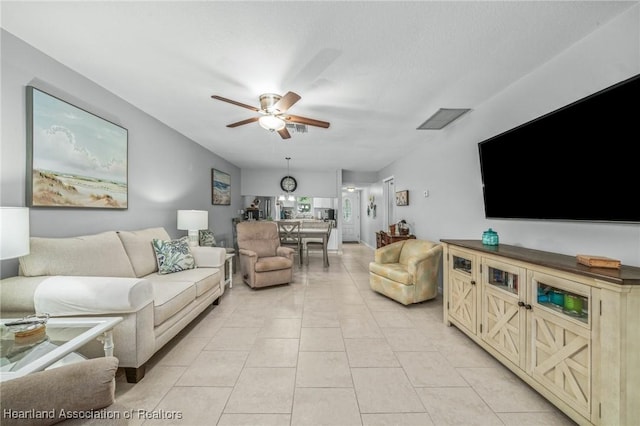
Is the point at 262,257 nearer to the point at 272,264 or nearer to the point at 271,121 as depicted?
the point at 272,264

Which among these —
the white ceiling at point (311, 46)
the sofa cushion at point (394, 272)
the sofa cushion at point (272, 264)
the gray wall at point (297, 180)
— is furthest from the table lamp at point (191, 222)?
the gray wall at point (297, 180)

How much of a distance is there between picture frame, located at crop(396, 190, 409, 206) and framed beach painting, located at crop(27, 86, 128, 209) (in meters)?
4.52

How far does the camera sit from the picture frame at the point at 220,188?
511 cm

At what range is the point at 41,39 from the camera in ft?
5.91

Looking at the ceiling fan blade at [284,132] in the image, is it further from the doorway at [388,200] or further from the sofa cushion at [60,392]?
the doorway at [388,200]

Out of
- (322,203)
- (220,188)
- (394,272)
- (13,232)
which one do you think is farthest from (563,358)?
(322,203)

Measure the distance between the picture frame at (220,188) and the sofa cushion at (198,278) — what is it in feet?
8.16

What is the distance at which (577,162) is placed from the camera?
1.63 m

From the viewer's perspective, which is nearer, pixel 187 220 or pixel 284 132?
pixel 284 132

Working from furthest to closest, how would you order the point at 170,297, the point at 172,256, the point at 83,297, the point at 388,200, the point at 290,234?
the point at 388,200 < the point at 290,234 < the point at 172,256 < the point at 170,297 < the point at 83,297

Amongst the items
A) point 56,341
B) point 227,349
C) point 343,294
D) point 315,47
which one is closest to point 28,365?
point 56,341

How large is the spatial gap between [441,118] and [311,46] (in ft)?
6.88

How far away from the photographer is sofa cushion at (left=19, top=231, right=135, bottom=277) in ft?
5.80

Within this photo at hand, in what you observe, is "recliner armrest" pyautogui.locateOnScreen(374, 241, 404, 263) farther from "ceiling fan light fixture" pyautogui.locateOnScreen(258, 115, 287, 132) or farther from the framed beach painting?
the framed beach painting
